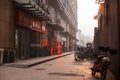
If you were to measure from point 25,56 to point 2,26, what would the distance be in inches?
266

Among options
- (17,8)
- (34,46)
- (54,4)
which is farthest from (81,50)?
(54,4)

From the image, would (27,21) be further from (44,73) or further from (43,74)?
(43,74)

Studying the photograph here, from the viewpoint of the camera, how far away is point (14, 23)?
21.7 m

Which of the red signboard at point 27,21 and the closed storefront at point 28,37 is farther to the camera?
the closed storefront at point 28,37

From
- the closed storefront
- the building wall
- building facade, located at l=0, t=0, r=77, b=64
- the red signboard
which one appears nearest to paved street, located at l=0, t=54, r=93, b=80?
building facade, located at l=0, t=0, r=77, b=64

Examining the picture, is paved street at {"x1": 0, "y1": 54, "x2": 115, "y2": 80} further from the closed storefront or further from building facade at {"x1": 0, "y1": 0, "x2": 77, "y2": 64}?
the closed storefront

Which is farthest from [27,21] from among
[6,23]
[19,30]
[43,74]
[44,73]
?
[43,74]

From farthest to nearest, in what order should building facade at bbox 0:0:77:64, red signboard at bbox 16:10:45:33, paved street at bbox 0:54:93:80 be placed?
red signboard at bbox 16:10:45:33 → building facade at bbox 0:0:77:64 → paved street at bbox 0:54:93:80

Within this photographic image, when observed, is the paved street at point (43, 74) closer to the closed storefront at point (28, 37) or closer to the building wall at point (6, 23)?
the building wall at point (6, 23)

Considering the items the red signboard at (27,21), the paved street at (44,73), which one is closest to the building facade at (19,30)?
the red signboard at (27,21)

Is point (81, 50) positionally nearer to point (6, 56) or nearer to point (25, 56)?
point (25, 56)

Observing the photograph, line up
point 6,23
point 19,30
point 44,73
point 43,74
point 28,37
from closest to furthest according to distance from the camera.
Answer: point 43,74 < point 44,73 < point 6,23 < point 19,30 < point 28,37

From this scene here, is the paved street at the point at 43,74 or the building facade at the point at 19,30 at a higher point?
the building facade at the point at 19,30

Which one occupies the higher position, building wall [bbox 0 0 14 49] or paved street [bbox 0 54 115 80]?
building wall [bbox 0 0 14 49]
